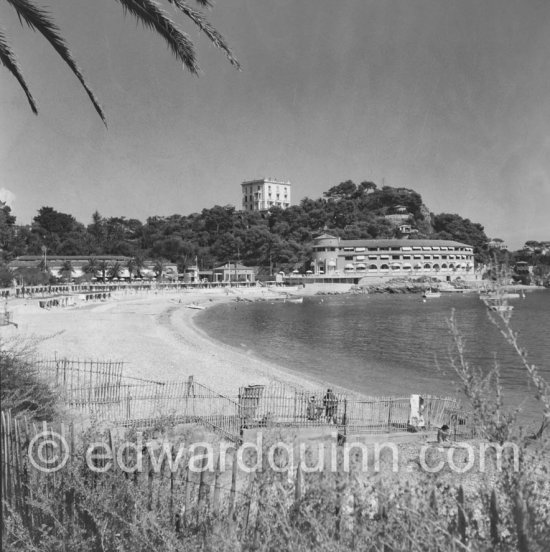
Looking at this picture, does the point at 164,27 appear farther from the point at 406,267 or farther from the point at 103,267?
the point at 406,267

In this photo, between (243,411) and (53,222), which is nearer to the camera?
(243,411)

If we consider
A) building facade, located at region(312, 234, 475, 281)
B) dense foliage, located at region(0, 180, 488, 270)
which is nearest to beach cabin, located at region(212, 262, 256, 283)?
dense foliage, located at region(0, 180, 488, 270)

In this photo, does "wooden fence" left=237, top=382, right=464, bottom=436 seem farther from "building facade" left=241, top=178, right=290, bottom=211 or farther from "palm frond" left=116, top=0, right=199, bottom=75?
"building facade" left=241, top=178, right=290, bottom=211

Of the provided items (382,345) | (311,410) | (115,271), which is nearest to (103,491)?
(311,410)

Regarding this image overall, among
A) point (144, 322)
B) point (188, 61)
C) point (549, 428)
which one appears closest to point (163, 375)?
point (188, 61)

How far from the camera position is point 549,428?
9.67 feet

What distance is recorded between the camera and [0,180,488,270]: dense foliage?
92062mm

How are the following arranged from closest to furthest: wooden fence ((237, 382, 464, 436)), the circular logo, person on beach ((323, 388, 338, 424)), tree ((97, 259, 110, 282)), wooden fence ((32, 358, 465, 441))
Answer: the circular logo → wooden fence ((32, 358, 465, 441)) → wooden fence ((237, 382, 464, 436)) → person on beach ((323, 388, 338, 424)) → tree ((97, 259, 110, 282))

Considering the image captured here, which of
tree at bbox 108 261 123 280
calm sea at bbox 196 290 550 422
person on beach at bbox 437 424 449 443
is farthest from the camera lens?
tree at bbox 108 261 123 280

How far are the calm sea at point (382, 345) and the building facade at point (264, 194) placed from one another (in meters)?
84.5

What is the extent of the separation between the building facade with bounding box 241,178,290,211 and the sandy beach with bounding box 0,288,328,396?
92752 millimetres

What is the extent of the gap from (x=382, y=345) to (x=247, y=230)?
77.7 meters

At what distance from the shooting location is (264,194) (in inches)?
5241

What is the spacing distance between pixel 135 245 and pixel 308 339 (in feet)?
239
